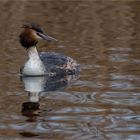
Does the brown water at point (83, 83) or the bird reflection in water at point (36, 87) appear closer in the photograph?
the brown water at point (83, 83)

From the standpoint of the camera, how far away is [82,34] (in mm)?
19875

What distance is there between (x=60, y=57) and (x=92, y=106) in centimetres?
414

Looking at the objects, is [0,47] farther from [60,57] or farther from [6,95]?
[6,95]

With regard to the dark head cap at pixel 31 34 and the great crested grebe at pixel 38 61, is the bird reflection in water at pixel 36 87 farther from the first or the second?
the dark head cap at pixel 31 34

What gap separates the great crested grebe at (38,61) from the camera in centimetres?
1453

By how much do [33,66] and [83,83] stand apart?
1669 mm

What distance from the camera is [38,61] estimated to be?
14.7m

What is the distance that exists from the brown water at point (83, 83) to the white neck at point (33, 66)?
271mm

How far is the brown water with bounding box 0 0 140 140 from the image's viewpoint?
384 inches

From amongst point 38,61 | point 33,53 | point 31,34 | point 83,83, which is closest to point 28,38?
point 31,34

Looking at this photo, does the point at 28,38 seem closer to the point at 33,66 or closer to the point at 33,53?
the point at 33,53

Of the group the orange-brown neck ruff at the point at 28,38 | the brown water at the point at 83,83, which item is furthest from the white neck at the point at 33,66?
the brown water at the point at 83,83

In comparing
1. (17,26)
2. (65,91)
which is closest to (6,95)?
(65,91)

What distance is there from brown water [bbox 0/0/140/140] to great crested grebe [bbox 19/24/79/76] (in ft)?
1.05
